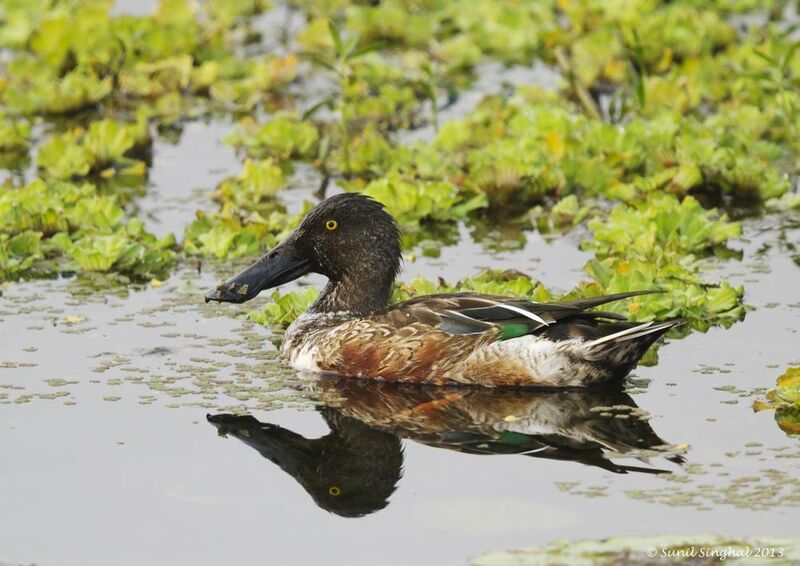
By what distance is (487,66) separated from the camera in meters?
18.4

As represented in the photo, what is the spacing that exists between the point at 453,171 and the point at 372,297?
3761 mm

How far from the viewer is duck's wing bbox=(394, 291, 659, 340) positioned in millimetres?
9281

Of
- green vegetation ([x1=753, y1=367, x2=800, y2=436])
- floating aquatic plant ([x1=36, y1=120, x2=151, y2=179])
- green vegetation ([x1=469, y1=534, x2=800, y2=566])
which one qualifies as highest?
floating aquatic plant ([x1=36, y1=120, x2=151, y2=179])

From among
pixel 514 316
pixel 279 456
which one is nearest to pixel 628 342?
pixel 514 316

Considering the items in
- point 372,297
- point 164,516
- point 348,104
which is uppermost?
point 348,104

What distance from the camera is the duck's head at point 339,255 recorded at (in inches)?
406

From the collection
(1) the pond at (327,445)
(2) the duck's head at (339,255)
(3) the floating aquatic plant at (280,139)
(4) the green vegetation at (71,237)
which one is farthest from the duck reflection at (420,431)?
(3) the floating aquatic plant at (280,139)

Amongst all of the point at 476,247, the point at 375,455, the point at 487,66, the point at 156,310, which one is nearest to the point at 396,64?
the point at 487,66

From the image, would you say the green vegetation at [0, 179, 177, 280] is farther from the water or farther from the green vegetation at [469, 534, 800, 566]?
the green vegetation at [469, 534, 800, 566]

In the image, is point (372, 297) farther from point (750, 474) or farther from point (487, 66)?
point (487, 66)

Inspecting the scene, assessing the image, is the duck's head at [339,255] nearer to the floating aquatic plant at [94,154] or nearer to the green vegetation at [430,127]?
the green vegetation at [430,127]

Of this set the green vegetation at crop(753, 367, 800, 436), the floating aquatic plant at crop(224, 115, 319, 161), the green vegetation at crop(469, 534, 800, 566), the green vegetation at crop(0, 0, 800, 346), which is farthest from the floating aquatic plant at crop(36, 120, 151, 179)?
the green vegetation at crop(469, 534, 800, 566)

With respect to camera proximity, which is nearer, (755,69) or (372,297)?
(372,297)

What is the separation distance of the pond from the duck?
0.46ft
